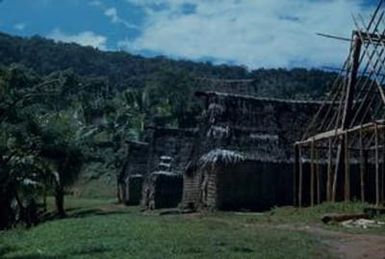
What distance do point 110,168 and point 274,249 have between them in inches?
2066

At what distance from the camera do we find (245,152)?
1171 inches

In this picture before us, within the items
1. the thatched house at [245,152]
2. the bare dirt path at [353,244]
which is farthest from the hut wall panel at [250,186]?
the bare dirt path at [353,244]

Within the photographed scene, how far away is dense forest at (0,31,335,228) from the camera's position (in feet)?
110

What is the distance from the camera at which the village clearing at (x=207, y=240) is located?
561 inches

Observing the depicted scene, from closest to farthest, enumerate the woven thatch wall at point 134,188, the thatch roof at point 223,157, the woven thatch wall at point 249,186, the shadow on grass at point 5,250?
the shadow on grass at point 5,250
the thatch roof at point 223,157
the woven thatch wall at point 249,186
the woven thatch wall at point 134,188

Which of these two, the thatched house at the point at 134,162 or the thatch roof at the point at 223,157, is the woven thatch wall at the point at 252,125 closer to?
the thatch roof at the point at 223,157

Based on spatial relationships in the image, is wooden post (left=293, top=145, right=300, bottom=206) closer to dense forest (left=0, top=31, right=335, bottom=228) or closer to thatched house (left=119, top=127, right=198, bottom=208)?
dense forest (left=0, top=31, right=335, bottom=228)

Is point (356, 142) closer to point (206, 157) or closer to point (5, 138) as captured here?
point (206, 157)

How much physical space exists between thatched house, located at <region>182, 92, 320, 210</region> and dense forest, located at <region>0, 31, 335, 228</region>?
14.4 feet

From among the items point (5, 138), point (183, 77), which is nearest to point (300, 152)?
point (5, 138)

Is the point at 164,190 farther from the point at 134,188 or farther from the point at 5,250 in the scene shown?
the point at 5,250

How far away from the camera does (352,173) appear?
3028 centimetres

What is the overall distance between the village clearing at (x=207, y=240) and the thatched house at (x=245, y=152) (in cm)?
689

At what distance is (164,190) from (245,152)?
9.61m
